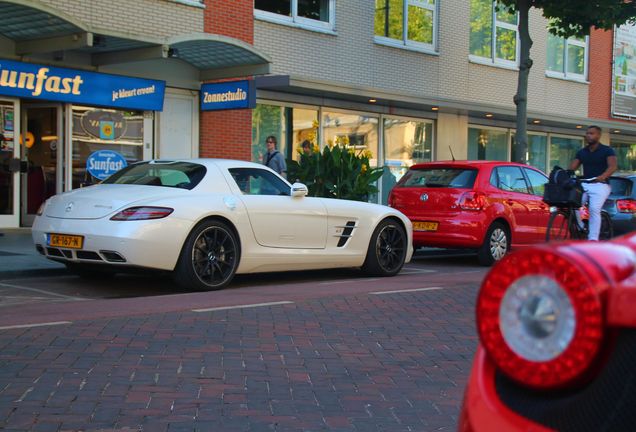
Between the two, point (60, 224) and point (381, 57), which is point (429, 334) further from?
point (381, 57)

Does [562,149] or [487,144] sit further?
[562,149]

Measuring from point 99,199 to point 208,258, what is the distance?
1.23m

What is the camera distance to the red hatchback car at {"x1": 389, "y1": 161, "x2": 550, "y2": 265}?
40.6ft

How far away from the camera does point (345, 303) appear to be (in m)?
7.90

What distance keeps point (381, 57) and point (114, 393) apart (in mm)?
16834

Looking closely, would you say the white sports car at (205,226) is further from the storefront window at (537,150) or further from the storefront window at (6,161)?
the storefront window at (537,150)

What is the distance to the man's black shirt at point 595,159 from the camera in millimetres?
10781

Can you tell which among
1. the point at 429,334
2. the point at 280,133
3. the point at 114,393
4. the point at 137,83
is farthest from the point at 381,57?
the point at 114,393

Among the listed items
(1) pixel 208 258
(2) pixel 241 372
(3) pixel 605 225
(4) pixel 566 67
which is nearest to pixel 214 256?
(1) pixel 208 258

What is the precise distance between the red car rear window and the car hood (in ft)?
16.2

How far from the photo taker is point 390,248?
10.8m

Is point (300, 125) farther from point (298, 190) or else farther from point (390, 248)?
point (298, 190)

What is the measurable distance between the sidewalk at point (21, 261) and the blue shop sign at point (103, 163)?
2176 mm

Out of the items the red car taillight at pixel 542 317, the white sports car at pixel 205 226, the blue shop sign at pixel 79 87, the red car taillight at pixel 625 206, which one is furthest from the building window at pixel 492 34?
the red car taillight at pixel 542 317
